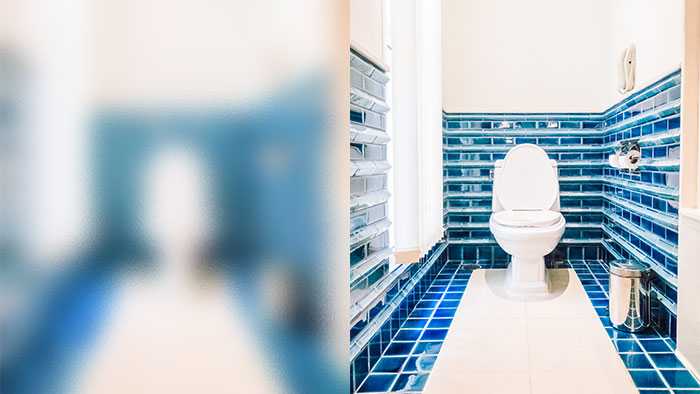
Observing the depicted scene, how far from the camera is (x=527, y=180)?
338cm

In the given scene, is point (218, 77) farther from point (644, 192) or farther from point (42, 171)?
point (644, 192)

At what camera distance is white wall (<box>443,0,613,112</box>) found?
3695 millimetres

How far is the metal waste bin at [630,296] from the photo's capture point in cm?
226

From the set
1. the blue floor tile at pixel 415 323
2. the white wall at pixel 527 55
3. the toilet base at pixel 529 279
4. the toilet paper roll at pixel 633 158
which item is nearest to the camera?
the blue floor tile at pixel 415 323

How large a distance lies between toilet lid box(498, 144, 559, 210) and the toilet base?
47cm

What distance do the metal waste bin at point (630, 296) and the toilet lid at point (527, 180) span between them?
1.04m

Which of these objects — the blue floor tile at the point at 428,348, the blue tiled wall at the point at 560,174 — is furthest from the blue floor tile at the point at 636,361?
the blue tiled wall at the point at 560,174

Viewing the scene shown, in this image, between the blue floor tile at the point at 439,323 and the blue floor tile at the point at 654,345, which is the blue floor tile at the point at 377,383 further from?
the blue floor tile at the point at 654,345

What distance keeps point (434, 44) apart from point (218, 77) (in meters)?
2.71

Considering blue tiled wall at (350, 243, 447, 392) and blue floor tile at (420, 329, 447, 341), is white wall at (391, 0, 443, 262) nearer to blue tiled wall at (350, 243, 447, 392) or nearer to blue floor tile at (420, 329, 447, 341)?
blue tiled wall at (350, 243, 447, 392)

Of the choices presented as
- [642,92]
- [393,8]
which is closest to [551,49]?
[642,92]

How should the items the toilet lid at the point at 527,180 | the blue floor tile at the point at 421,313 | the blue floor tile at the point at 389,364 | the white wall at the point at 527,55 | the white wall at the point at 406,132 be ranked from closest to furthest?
the blue floor tile at the point at 389,364
the white wall at the point at 406,132
the blue floor tile at the point at 421,313
the toilet lid at the point at 527,180
the white wall at the point at 527,55

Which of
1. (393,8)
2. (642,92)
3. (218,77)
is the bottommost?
(218,77)

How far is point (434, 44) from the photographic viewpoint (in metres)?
2.83
